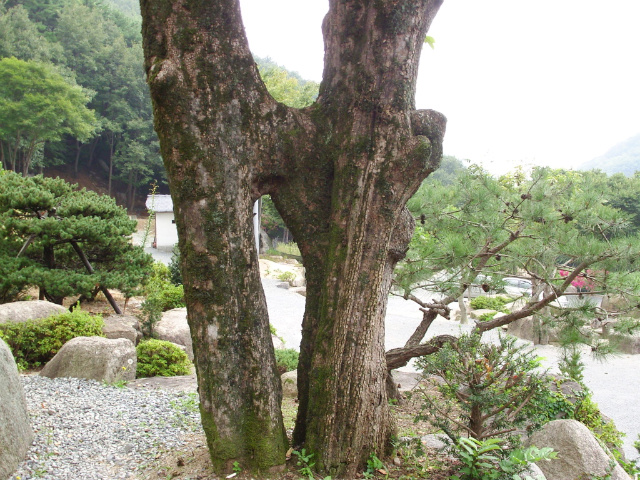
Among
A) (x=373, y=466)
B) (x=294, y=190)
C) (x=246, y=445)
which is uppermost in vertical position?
A: (x=294, y=190)

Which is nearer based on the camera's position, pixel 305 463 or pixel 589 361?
pixel 305 463

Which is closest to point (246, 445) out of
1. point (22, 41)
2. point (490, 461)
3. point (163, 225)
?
point (490, 461)

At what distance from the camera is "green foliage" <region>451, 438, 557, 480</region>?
2.52 metres

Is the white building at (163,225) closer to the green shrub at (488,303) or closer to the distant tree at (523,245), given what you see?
the green shrub at (488,303)

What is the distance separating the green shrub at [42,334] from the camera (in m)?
6.20

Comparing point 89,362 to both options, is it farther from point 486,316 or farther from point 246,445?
point 486,316

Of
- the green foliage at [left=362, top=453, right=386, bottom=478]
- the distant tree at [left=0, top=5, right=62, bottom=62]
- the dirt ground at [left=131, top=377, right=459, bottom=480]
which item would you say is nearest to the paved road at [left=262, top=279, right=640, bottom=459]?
the dirt ground at [left=131, top=377, right=459, bottom=480]

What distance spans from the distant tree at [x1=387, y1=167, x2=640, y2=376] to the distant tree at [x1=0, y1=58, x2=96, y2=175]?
1085 inches

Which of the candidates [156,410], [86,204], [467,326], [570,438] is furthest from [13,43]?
[570,438]

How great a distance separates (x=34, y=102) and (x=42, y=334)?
24.9m

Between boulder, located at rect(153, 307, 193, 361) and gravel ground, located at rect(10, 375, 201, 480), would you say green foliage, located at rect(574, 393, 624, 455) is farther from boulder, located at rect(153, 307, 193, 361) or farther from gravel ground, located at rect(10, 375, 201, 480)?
boulder, located at rect(153, 307, 193, 361)

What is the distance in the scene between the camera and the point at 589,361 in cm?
1150

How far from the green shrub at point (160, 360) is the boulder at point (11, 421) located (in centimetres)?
276

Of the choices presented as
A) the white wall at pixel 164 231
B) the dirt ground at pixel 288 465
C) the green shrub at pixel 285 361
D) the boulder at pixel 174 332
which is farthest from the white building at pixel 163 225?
the dirt ground at pixel 288 465
